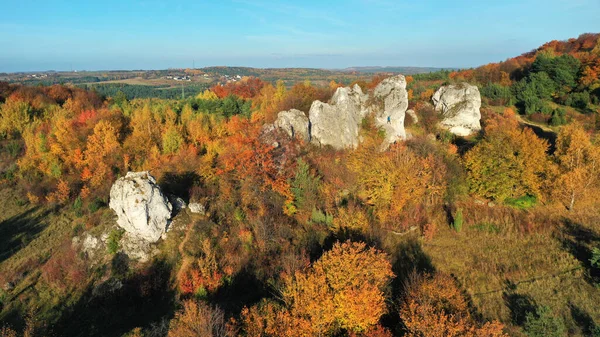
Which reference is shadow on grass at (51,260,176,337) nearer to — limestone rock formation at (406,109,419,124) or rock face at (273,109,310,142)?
rock face at (273,109,310,142)

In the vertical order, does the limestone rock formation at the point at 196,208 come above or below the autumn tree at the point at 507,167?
below

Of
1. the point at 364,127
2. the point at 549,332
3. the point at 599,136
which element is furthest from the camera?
the point at 364,127

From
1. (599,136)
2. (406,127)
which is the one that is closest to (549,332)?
(599,136)

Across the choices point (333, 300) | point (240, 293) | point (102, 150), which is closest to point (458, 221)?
point (333, 300)

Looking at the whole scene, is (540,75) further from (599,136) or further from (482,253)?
(482,253)

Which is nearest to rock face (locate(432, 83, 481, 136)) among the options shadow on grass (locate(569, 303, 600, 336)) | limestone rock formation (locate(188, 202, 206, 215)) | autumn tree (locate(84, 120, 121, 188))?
shadow on grass (locate(569, 303, 600, 336))

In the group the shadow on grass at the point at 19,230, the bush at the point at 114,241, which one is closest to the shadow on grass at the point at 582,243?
the bush at the point at 114,241

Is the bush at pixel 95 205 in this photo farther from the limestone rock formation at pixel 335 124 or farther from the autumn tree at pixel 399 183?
the autumn tree at pixel 399 183
